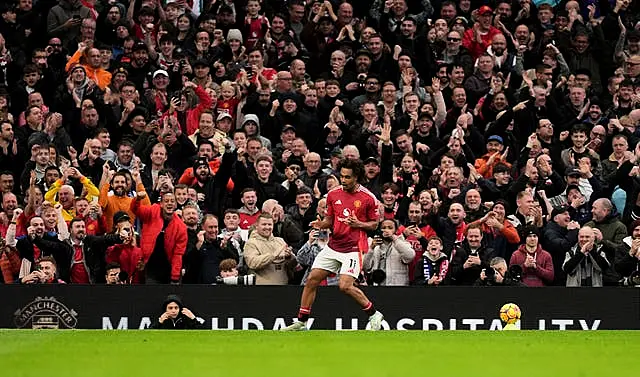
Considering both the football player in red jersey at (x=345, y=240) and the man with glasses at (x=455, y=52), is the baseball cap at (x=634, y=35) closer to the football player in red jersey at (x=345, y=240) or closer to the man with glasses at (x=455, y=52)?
the man with glasses at (x=455, y=52)

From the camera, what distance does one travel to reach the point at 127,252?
21078mm

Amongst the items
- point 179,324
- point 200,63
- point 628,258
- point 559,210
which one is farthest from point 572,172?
point 179,324

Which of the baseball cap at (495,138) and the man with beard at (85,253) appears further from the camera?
the baseball cap at (495,138)

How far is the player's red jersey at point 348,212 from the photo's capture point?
18172mm

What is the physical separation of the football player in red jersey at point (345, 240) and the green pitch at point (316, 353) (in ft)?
1.40

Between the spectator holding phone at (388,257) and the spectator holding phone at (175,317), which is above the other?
the spectator holding phone at (388,257)

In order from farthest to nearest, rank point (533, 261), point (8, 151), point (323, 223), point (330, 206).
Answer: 1. point (8, 151)
2. point (533, 261)
3. point (330, 206)
4. point (323, 223)

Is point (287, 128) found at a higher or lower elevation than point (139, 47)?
lower

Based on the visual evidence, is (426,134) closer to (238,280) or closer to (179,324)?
(238,280)

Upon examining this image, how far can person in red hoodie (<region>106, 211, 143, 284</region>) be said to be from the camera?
68.3 ft

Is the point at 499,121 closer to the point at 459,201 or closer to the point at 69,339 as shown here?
the point at 459,201

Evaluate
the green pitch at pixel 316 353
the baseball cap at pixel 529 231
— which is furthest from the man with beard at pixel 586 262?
the green pitch at pixel 316 353

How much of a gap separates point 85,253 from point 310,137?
16.3 ft

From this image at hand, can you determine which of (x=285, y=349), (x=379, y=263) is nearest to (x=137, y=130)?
(x=379, y=263)
